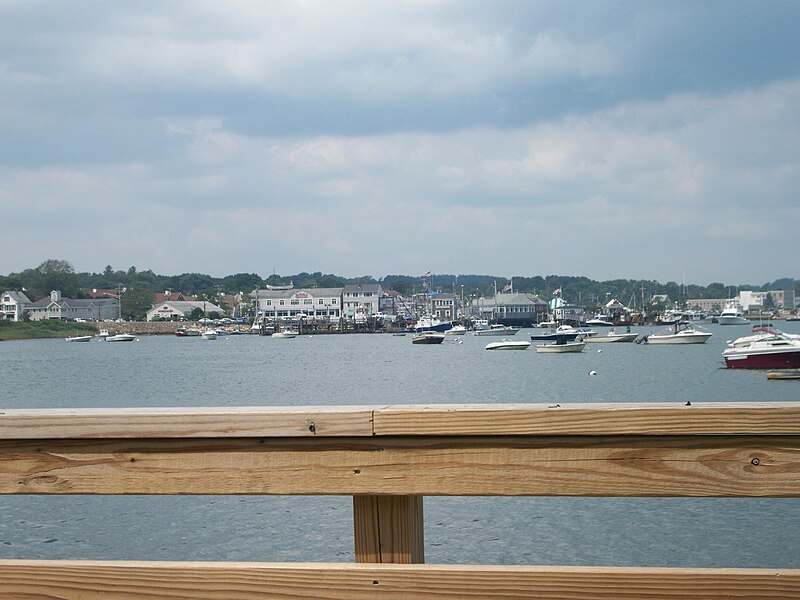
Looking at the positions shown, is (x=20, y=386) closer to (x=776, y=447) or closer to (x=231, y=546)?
(x=231, y=546)

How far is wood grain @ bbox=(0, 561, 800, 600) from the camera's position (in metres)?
2.10

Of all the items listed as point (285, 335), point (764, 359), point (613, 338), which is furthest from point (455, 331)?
point (764, 359)

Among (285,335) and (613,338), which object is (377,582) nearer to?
(613,338)

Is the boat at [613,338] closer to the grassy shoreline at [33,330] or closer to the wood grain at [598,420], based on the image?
the grassy shoreline at [33,330]

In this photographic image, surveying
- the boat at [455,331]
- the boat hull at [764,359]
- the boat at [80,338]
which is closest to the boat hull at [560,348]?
the boat hull at [764,359]

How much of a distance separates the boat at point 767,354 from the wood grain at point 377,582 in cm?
6017

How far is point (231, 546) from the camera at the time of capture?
16.1 metres

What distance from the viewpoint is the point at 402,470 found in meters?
2.23

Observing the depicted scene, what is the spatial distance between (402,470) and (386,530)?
0.16 m

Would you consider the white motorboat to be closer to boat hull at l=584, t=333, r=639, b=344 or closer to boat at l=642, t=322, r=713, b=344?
boat at l=642, t=322, r=713, b=344

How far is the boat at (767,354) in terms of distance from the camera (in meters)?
58.1

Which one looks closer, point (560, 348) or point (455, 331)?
point (560, 348)

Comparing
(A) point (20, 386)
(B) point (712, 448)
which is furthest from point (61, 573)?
(A) point (20, 386)

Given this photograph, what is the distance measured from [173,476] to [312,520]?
15882mm
